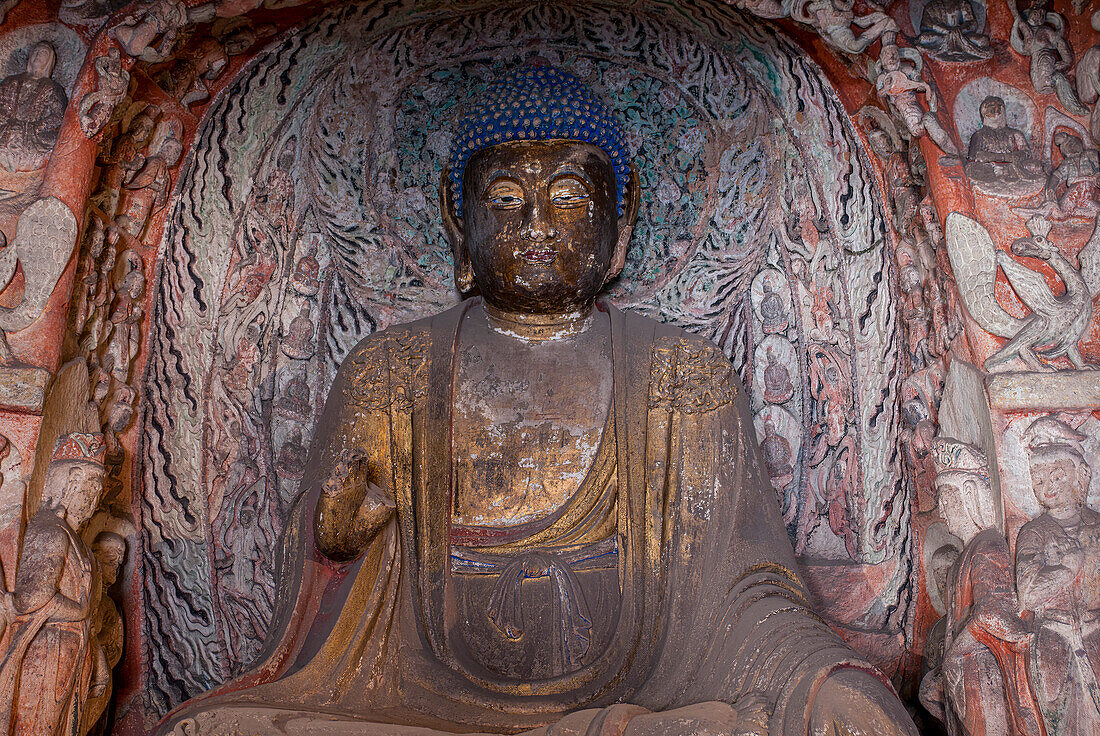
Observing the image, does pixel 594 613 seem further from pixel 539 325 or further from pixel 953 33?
pixel 953 33

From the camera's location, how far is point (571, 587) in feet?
11.9

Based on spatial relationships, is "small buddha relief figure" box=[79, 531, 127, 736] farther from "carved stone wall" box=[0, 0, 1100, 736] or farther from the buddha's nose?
the buddha's nose

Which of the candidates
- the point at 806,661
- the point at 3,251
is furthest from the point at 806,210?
the point at 3,251

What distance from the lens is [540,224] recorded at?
12.8 ft

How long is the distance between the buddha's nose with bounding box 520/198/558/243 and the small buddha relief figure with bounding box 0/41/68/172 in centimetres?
161

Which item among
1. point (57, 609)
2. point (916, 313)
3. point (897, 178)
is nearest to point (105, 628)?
point (57, 609)

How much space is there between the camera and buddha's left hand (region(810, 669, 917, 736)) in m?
2.75

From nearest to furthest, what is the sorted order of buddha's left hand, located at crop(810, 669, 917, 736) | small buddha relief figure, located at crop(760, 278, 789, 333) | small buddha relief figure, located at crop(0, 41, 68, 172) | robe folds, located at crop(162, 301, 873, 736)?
buddha's left hand, located at crop(810, 669, 917, 736) → robe folds, located at crop(162, 301, 873, 736) → small buddha relief figure, located at crop(0, 41, 68, 172) → small buddha relief figure, located at crop(760, 278, 789, 333)

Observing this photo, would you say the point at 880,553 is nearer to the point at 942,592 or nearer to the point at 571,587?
the point at 942,592

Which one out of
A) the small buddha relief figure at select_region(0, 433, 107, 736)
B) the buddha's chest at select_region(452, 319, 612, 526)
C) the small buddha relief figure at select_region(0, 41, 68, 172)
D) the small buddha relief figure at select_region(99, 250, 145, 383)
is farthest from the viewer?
the small buddha relief figure at select_region(99, 250, 145, 383)

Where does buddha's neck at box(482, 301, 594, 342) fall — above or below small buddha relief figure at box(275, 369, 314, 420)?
above

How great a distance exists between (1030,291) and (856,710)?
1543 millimetres

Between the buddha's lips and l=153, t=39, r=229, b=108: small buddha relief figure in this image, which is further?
l=153, t=39, r=229, b=108: small buddha relief figure

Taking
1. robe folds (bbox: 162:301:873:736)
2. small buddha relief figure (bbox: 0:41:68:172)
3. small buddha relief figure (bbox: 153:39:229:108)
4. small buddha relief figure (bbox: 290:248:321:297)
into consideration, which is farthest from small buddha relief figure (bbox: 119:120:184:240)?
robe folds (bbox: 162:301:873:736)
